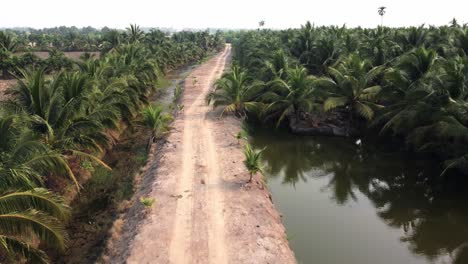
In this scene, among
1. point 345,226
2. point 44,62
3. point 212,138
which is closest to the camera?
point 345,226

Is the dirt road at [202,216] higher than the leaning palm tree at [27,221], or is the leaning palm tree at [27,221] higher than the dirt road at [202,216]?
the leaning palm tree at [27,221]

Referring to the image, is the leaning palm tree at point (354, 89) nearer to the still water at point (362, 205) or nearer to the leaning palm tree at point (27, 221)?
the still water at point (362, 205)

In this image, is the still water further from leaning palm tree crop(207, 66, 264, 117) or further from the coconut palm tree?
leaning palm tree crop(207, 66, 264, 117)

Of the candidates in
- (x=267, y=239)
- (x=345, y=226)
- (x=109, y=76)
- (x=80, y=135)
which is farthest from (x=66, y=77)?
(x=345, y=226)

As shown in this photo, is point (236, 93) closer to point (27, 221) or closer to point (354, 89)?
point (354, 89)

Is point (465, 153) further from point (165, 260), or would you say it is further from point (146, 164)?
point (146, 164)

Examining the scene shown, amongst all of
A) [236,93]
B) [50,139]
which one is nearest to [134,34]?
[236,93]

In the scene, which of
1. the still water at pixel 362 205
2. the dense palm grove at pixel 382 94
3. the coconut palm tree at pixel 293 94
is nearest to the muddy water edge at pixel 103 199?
the still water at pixel 362 205
